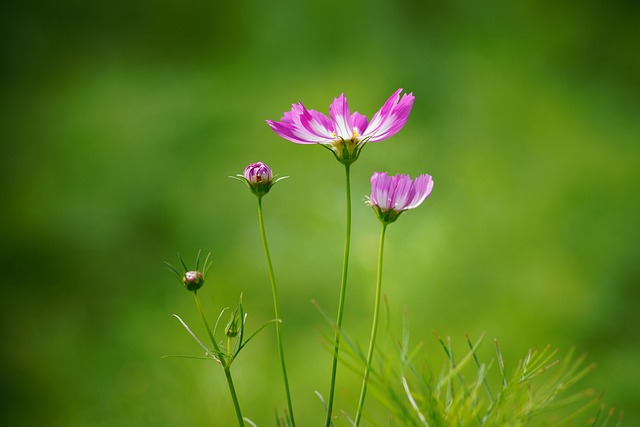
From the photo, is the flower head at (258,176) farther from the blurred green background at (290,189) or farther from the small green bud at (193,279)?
the blurred green background at (290,189)

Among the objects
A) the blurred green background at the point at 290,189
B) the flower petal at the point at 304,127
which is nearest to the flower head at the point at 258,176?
the flower petal at the point at 304,127

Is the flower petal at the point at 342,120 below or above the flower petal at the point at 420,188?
above

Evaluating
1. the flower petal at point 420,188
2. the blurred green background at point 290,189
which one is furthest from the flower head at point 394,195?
the blurred green background at point 290,189

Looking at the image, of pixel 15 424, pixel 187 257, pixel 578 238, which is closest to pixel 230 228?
pixel 187 257

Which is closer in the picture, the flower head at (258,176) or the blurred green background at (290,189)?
the flower head at (258,176)

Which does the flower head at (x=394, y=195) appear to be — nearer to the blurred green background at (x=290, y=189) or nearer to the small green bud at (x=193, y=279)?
the small green bud at (x=193, y=279)
